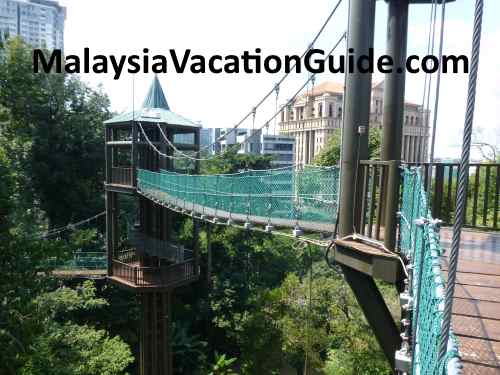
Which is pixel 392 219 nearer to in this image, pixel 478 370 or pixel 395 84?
pixel 395 84

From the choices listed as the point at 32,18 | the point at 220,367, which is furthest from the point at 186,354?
the point at 32,18

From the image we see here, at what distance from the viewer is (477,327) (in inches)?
51.3

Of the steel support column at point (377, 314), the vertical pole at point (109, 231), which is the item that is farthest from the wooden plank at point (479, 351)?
the vertical pole at point (109, 231)

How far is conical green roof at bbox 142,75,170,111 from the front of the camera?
8.43 metres

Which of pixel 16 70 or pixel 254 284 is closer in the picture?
pixel 16 70

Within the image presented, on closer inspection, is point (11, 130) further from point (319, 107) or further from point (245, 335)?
point (319, 107)

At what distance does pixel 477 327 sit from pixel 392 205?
3.28ft

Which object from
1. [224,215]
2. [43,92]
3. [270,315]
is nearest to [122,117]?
[224,215]

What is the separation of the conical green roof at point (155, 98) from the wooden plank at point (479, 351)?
800 centimetres

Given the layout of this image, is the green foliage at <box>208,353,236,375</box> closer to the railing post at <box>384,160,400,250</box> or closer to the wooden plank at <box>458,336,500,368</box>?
the railing post at <box>384,160,400,250</box>

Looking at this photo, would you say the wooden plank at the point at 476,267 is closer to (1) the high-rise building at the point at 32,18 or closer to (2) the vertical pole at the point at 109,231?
(2) the vertical pole at the point at 109,231

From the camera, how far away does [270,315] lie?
10266 mm

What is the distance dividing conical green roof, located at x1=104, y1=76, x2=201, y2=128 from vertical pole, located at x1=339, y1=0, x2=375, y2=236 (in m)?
5.66

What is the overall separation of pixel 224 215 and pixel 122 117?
4264 millimetres
